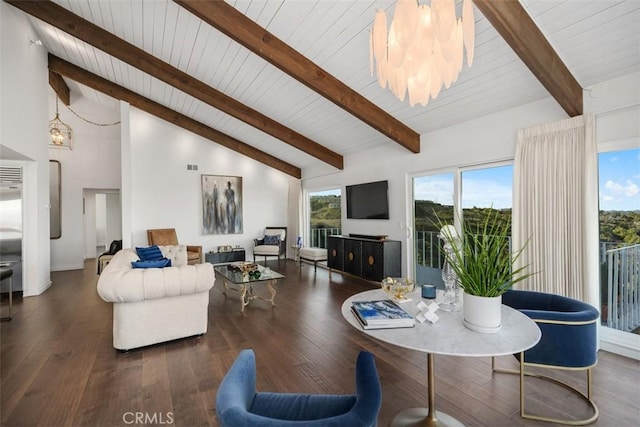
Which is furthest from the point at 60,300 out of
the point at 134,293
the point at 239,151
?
the point at 239,151

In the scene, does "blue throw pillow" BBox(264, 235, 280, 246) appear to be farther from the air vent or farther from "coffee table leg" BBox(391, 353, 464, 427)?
"coffee table leg" BBox(391, 353, 464, 427)

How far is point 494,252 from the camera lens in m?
1.45

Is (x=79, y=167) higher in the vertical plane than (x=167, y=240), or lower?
higher

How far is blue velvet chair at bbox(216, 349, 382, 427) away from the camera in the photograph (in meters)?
0.84

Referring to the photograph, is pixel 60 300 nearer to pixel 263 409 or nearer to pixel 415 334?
pixel 263 409

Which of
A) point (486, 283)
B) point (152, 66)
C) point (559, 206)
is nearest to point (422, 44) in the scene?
point (486, 283)

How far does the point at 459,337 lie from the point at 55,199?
28.7ft

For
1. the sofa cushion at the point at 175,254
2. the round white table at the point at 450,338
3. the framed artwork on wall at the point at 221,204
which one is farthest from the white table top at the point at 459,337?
the framed artwork on wall at the point at 221,204

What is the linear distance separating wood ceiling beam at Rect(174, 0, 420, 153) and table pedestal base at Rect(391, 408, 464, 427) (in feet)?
11.3

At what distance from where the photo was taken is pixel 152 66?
15.2 feet

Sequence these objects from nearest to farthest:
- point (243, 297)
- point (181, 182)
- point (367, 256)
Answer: point (243, 297), point (367, 256), point (181, 182)

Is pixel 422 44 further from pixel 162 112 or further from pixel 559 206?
pixel 162 112

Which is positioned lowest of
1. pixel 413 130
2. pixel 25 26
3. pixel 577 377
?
pixel 577 377

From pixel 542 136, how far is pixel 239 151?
6369 millimetres
